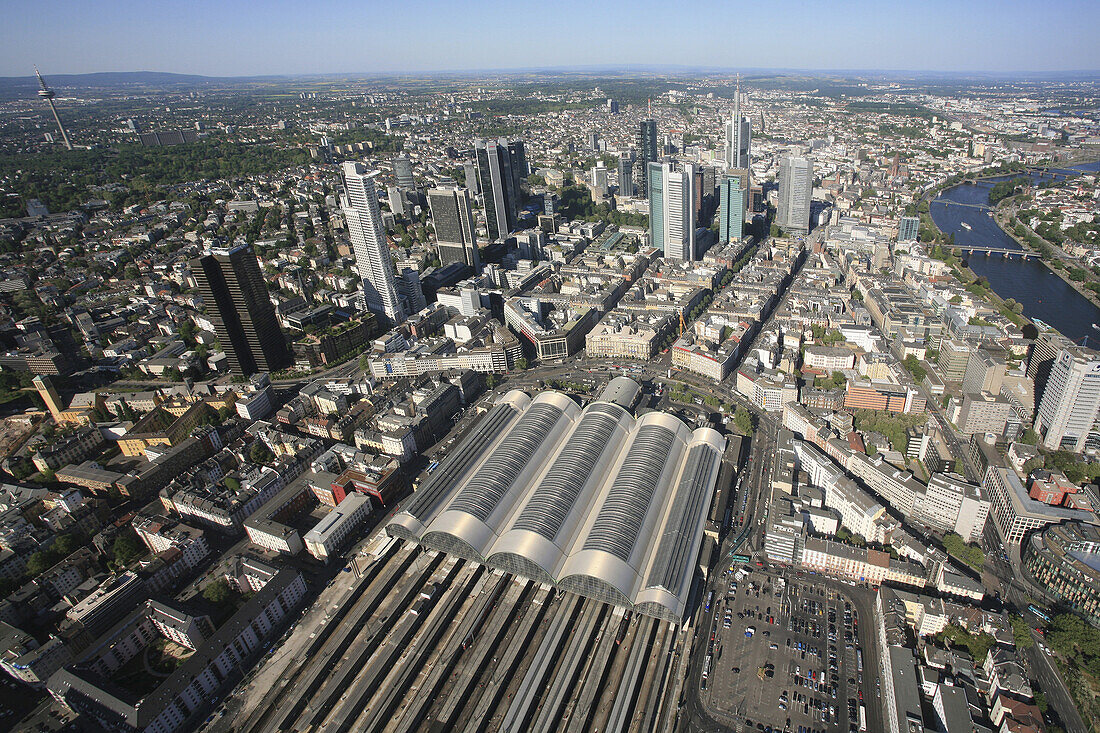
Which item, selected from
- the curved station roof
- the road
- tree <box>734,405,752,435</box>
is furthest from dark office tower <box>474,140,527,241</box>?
the road

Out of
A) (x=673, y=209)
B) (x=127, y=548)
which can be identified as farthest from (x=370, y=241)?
(x=673, y=209)

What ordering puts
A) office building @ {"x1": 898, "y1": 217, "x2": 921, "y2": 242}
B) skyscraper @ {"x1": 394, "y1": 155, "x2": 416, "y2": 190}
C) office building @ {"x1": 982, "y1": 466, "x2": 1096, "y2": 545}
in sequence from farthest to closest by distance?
skyscraper @ {"x1": 394, "y1": 155, "x2": 416, "y2": 190} < office building @ {"x1": 898, "y1": 217, "x2": 921, "y2": 242} < office building @ {"x1": 982, "y1": 466, "x2": 1096, "y2": 545}

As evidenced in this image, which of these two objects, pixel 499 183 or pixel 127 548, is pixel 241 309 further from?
pixel 499 183

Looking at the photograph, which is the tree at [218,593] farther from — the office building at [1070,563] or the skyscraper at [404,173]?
the skyscraper at [404,173]

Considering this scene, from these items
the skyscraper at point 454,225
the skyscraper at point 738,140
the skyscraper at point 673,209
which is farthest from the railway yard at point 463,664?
A: the skyscraper at point 738,140

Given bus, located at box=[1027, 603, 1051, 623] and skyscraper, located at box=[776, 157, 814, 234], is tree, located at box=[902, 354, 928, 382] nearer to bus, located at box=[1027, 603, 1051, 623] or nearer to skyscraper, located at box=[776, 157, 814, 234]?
bus, located at box=[1027, 603, 1051, 623]

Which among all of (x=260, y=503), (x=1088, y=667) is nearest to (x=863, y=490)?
(x=1088, y=667)
